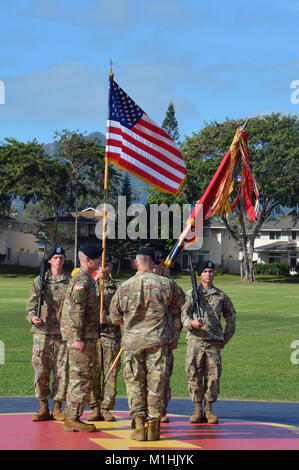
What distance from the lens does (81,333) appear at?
8250mm

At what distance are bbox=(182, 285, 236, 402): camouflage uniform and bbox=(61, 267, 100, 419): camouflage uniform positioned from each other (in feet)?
5.12

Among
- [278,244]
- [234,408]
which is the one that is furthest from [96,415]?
[278,244]

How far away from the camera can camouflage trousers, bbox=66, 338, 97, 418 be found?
8.10m

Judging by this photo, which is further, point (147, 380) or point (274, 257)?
point (274, 257)

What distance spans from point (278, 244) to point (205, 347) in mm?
88281

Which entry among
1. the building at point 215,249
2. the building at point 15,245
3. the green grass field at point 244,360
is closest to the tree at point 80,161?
the building at point 15,245

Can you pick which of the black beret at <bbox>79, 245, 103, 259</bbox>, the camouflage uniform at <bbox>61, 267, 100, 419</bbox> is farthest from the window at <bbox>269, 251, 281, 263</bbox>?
the camouflage uniform at <bbox>61, 267, 100, 419</bbox>

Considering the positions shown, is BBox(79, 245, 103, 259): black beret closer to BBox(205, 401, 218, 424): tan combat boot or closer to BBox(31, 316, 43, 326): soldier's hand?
BBox(31, 316, 43, 326): soldier's hand

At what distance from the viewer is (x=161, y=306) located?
26.0 feet

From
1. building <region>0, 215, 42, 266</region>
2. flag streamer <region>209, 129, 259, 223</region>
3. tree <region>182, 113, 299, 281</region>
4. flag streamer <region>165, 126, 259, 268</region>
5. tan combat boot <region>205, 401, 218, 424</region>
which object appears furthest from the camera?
building <region>0, 215, 42, 266</region>

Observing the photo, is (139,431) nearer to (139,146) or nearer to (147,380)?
(147,380)

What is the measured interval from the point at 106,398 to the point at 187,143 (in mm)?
60317

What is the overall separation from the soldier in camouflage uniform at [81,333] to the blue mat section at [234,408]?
182 cm
